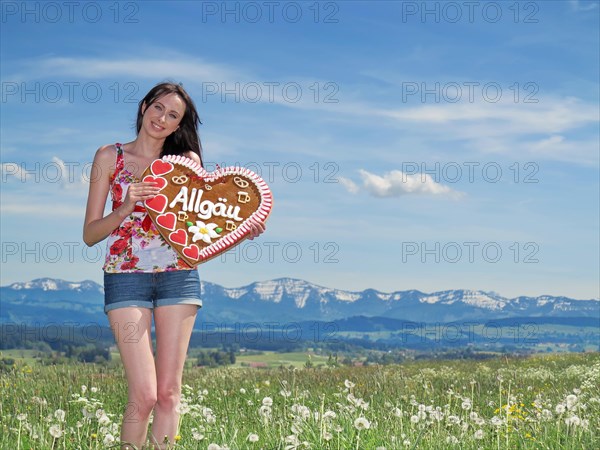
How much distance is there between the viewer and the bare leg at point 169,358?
598 cm

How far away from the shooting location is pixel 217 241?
6480mm

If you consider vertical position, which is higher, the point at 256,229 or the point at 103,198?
the point at 103,198

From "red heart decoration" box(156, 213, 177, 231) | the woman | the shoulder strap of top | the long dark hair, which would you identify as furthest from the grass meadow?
the long dark hair

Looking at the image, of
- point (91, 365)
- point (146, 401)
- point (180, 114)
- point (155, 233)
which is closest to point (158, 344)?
point (146, 401)

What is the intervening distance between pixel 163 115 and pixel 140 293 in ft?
5.04

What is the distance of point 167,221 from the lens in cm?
625

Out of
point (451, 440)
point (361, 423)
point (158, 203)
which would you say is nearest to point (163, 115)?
point (158, 203)

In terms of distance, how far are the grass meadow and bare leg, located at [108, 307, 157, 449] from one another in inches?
9.7

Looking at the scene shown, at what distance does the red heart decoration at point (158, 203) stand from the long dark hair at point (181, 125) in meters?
0.49

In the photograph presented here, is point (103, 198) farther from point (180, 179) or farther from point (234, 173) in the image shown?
point (234, 173)

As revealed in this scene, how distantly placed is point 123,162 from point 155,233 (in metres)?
0.66

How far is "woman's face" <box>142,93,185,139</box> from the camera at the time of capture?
21.1 feet

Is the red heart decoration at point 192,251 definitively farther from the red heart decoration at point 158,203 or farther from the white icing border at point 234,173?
the red heart decoration at point 158,203

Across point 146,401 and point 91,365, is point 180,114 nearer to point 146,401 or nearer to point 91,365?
point 146,401
